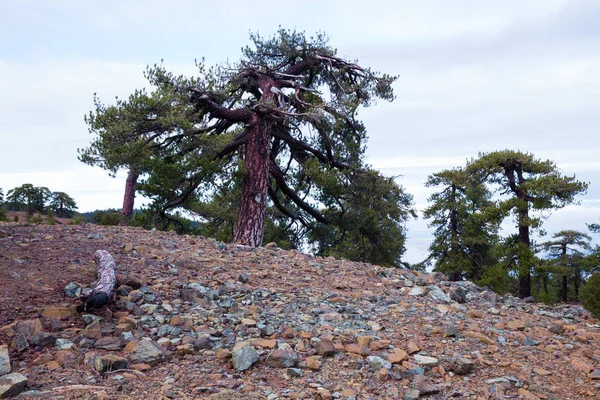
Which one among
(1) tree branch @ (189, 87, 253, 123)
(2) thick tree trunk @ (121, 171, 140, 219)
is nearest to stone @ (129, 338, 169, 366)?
(1) tree branch @ (189, 87, 253, 123)

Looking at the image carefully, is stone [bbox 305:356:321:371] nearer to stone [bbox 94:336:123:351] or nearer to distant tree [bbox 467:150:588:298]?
stone [bbox 94:336:123:351]

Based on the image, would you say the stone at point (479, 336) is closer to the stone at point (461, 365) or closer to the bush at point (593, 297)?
the stone at point (461, 365)

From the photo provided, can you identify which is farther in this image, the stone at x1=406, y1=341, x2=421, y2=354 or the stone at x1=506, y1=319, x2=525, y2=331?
the stone at x1=506, y1=319, x2=525, y2=331

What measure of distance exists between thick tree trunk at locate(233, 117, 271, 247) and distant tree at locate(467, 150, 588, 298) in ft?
32.8

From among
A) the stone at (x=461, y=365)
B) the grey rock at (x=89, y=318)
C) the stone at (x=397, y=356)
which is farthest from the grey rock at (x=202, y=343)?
the stone at (x=461, y=365)

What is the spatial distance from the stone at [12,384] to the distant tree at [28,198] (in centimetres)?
2024

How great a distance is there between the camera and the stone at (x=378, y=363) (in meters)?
4.72

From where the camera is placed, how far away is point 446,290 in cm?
828

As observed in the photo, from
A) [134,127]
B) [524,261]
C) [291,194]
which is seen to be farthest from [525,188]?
[134,127]

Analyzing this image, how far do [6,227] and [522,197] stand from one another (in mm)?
17844

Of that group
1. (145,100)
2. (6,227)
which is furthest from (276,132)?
(6,227)

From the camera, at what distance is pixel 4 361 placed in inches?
169

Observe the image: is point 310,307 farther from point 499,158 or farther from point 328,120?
point 499,158

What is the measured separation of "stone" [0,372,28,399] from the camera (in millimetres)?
3879
